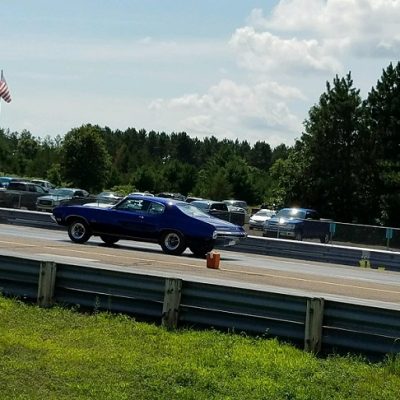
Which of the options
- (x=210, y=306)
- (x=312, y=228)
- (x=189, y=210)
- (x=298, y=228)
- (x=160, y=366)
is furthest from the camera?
(x=298, y=228)

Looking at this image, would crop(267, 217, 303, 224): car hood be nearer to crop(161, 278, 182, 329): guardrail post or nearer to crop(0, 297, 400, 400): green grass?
crop(161, 278, 182, 329): guardrail post

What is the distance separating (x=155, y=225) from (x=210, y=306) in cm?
1303

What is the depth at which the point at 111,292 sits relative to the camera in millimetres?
10359

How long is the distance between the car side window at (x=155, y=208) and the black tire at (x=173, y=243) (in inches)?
27.4

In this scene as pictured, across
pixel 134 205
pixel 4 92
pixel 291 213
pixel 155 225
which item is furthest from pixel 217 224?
pixel 4 92

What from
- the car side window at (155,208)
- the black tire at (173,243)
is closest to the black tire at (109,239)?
the car side window at (155,208)

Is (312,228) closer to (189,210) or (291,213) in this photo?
(291,213)

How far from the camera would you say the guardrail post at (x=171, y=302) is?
9727 mm

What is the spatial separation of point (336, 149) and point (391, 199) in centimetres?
713

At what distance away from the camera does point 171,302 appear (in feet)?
32.1

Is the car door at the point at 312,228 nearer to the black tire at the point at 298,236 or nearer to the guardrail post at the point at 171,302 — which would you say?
the black tire at the point at 298,236

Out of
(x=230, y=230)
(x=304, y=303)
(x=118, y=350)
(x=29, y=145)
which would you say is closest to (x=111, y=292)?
(x=118, y=350)

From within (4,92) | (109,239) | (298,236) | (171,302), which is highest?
(4,92)

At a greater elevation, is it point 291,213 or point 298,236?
point 291,213
